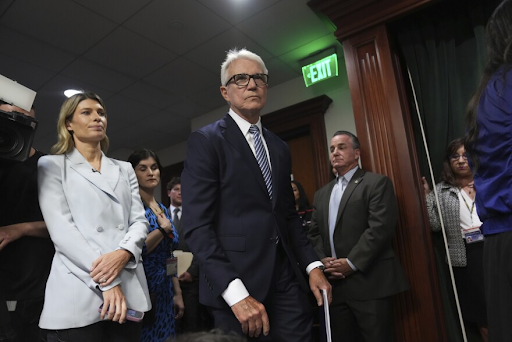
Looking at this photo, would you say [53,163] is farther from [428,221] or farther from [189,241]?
[428,221]

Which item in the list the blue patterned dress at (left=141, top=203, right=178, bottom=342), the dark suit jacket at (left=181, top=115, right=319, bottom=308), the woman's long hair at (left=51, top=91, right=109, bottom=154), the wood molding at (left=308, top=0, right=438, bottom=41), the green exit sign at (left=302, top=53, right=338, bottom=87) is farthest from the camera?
the green exit sign at (left=302, top=53, right=338, bottom=87)

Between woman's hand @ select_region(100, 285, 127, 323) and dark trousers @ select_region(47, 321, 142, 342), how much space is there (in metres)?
0.07

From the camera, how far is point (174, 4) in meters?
2.90

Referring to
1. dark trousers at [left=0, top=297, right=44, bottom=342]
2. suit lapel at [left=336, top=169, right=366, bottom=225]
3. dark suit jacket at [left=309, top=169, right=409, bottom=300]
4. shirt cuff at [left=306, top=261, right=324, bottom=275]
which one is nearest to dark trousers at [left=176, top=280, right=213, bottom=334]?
dark suit jacket at [left=309, top=169, right=409, bottom=300]

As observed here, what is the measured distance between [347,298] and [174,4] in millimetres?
2635

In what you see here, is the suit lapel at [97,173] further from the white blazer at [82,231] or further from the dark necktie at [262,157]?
the dark necktie at [262,157]

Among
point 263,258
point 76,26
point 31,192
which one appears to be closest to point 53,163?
point 31,192

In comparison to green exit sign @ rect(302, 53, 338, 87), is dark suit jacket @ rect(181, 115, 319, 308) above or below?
below

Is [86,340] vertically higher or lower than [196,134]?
lower

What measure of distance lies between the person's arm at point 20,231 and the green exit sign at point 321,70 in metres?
3.14

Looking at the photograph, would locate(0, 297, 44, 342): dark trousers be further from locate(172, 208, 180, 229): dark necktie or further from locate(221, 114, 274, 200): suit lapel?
locate(172, 208, 180, 229): dark necktie

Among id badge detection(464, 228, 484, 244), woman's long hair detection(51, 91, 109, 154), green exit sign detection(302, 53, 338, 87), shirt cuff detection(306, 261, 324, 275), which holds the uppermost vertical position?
green exit sign detection(302, 53, 338, 87)

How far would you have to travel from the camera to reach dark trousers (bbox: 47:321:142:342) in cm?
107

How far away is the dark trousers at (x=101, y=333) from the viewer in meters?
1.07
